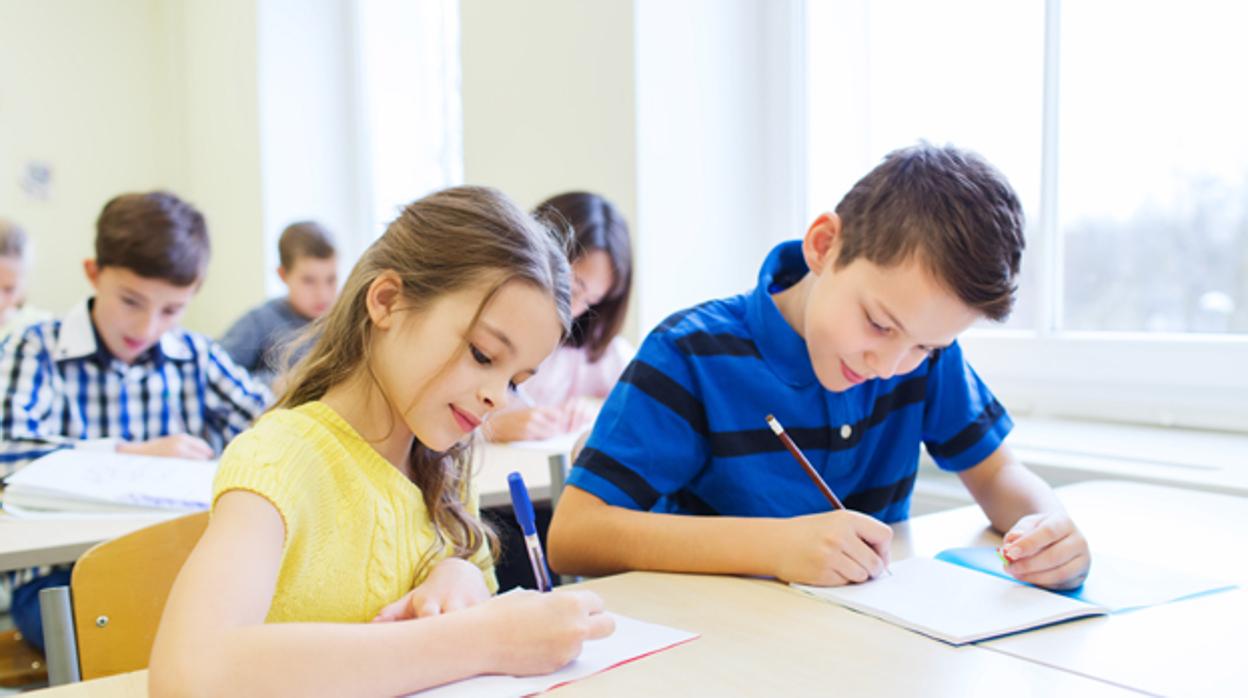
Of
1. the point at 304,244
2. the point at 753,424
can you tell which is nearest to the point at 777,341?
the point at 753,424

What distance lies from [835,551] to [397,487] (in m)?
0.46

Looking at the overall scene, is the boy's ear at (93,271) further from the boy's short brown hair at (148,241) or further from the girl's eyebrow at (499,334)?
the girl's eyebrow at (499,334)

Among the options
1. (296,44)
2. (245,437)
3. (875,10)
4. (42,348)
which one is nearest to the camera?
(245,437)

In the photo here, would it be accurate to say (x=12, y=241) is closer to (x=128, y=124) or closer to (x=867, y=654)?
(x=128, y=124)

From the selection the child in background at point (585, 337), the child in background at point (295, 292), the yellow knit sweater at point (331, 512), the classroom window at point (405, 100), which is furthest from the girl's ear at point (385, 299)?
the classroom window at point (405, 100)

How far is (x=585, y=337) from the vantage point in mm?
2549

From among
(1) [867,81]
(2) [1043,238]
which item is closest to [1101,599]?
(2) [1043,238]

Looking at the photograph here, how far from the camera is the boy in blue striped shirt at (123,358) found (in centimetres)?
210

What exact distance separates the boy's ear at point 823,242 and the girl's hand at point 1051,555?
38cm

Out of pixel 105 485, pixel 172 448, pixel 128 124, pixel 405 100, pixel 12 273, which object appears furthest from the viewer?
pixel 128 124

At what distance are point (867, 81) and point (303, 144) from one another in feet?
9.39

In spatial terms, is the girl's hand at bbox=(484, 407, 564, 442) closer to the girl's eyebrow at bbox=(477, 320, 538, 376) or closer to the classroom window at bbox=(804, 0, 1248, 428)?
the classroom window at bbox=(804, 0, 1248, 428)

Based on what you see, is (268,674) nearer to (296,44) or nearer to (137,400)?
(137,400)

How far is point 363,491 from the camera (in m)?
1.03
